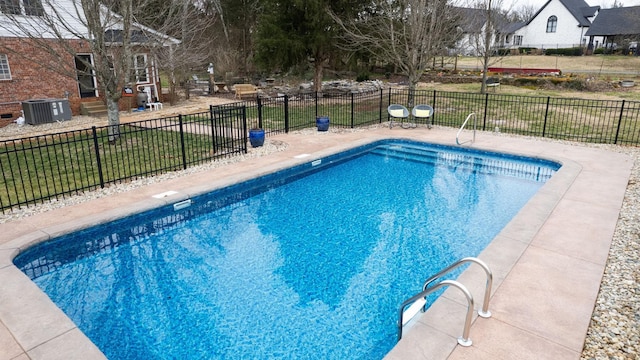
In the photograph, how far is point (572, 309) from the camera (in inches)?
183

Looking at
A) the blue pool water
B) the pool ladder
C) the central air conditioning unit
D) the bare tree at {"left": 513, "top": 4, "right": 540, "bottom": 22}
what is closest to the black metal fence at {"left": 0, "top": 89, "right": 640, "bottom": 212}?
the blue pool water

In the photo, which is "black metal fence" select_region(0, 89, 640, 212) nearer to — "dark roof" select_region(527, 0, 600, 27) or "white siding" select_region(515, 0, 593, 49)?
"white siding" select_region(515, 0, 593, 49)

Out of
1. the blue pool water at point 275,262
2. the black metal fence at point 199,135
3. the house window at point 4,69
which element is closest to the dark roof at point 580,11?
the black metal fence at point 199,135

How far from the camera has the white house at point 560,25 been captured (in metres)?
47.6

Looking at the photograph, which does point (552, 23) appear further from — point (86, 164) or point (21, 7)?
A: point (86, 164)

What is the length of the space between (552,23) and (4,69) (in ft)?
176

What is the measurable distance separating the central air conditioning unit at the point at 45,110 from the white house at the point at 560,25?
1992 inches

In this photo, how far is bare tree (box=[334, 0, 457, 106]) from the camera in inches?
617

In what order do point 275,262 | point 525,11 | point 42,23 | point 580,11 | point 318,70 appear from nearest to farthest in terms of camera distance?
point 275,262
point 42,23
point 318,70
point 580,11
point 525,11

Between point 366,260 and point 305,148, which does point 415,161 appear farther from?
point 366,260

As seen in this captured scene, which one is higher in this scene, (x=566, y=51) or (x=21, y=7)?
(x=21, y=7)

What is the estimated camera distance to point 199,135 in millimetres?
13688

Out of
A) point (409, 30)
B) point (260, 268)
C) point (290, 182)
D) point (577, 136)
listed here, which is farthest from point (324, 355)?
point (409, 30)

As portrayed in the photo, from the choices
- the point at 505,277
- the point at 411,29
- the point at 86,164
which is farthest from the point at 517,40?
the point at 505,277
